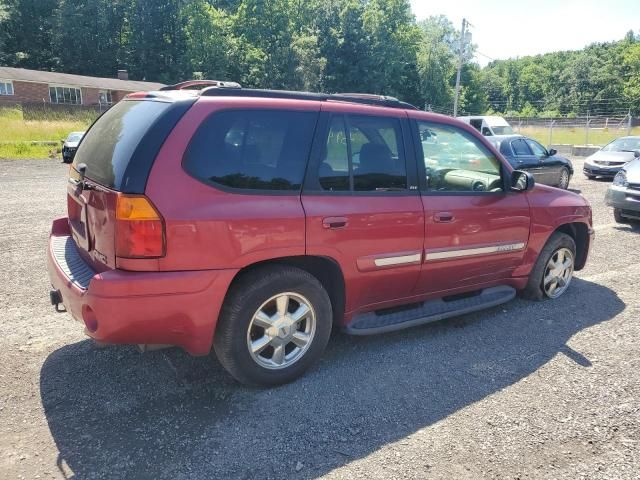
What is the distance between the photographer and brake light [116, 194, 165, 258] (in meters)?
2.67

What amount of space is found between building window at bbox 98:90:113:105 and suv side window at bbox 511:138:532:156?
40.2 metres

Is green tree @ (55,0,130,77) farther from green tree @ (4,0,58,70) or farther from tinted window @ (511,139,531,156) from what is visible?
tinted window @ (511,139,531,156)

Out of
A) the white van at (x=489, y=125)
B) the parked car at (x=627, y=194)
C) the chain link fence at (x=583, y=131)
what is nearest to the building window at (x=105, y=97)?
the chain link fence at (x=583, y=131)

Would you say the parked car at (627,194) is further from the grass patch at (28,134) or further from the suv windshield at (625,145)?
the grass patch at (28,134)

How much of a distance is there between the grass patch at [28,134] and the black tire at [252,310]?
18200 mm

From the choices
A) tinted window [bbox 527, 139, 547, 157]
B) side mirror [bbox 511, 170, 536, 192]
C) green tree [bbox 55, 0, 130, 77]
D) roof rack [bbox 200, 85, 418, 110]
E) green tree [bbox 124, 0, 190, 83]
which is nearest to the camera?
roof rack [bbox 200, 85, 418, 110]

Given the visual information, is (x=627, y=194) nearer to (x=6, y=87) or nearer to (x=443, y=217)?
(x=443, y=217)

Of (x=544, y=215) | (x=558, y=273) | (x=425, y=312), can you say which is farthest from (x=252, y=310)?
(x=558, y=273)

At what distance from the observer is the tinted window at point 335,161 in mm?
3316

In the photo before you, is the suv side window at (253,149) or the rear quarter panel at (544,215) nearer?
the suv side window at (253,149)

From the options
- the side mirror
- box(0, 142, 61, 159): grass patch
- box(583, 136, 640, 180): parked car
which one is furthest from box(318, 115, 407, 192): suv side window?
box(0, 142, 61, 159): grass patch

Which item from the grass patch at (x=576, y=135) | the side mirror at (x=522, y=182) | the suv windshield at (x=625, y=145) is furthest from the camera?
the grass patch at (x=576, y=135)

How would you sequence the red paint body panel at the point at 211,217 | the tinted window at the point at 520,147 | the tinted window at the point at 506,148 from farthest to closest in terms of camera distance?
the tinted window at the point at 520,147
the tinted window at the point at 506,148
the red paint body panel at the point at 211,217

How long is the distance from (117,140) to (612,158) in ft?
51.9
